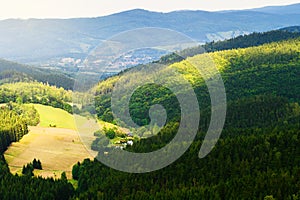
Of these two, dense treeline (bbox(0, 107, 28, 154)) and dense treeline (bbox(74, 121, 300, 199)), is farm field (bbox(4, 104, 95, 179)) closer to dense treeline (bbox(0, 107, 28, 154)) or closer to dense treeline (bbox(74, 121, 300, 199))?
dense treeline (bbox(0, 107, 28, 154))

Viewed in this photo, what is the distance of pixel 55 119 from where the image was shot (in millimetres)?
184625

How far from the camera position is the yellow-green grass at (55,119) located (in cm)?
17575

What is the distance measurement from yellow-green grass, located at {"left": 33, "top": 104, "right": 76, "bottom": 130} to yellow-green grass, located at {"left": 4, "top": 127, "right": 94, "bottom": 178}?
62.7 feet

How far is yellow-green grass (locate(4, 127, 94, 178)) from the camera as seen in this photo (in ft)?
354

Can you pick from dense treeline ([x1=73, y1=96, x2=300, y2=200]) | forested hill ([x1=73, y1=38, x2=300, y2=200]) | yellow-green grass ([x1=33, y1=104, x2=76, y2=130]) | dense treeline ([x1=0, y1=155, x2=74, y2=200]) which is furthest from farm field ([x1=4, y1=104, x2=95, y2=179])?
dense treeline ([x1=0, y1=155, x2=74, y2=200])

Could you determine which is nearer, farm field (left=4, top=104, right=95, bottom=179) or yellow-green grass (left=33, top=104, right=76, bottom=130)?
farm field (left=4, top=104, right=95, bottom=179)

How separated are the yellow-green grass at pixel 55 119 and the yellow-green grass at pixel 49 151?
752 inches

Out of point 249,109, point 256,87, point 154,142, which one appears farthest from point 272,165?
point 256,87

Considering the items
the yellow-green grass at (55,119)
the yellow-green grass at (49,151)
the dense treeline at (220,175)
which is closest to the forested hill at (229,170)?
the dense treeline at (220,175)

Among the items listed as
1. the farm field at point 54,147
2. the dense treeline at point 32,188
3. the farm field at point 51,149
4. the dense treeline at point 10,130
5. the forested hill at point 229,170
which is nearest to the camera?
the forested hill at point 229,170

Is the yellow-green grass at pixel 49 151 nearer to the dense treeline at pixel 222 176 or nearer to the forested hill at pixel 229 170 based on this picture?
the forested hill at pixel 229 170

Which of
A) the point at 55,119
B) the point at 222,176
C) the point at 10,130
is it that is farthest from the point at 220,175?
the point at 55,119

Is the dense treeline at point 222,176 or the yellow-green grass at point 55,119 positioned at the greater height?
the dense treeline at point 222,176

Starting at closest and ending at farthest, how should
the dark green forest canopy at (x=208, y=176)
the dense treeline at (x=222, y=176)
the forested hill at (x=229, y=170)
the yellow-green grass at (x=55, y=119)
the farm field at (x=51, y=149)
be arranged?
the dense treeline at (x=222, y=176) < the forested hill at (x=229, y=170) < the dark green forest canopy at (x=208, y=176) < the farm field at (x=51, y=149) < the yellow-green grass at (x=55, y=119)
